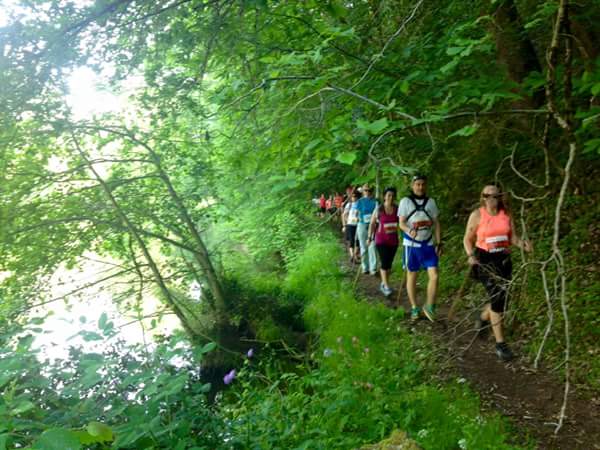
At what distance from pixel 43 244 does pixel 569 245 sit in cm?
762

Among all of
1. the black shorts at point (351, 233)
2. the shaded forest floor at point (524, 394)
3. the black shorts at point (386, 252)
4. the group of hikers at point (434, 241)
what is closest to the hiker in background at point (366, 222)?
the group of hikers at point (434, 241)

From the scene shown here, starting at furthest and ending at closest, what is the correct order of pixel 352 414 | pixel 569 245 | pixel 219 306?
pixel 219 306
pixel 569 245
pixel 352 414

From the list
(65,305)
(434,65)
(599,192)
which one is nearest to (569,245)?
(599,192)

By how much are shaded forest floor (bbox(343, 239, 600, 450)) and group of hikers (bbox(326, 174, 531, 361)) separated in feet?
0.70

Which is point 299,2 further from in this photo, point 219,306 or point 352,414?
point 219,306

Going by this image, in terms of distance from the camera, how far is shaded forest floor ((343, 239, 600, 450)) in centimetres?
361

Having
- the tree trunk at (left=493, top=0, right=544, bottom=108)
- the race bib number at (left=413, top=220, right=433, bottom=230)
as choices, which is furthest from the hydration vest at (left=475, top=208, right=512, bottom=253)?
the tree trunk at (left=493, top=0, right=544, bottom=108)

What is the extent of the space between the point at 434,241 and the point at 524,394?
215cm

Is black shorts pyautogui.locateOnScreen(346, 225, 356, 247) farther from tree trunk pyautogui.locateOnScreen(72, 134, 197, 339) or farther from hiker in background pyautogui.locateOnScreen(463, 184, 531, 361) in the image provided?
hiker in background pyautogui.locateOnScreen(463, 184, 531, 361)

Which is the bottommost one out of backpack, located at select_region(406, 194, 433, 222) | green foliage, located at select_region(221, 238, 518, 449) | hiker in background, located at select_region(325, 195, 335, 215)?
green foliage, located at select_region(221, 238, 518, 449)

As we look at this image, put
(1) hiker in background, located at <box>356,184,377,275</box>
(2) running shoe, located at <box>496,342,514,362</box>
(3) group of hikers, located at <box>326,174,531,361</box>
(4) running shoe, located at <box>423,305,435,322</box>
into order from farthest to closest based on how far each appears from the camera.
A: (1) hiker in background, located at <box>356,184,377,275</box> < (4) running shoe, located at <box>423,305,435,322</box> < (2) running shoe, located at <box>496,342,514,362</box> < (3) group of hikers, located at <box>326,174,531,361</box>

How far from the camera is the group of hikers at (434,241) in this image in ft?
14.8

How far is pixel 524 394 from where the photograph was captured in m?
4.30

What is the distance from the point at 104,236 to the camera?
764cm
